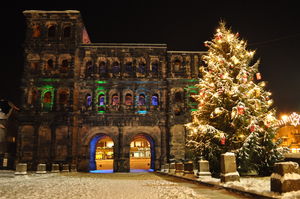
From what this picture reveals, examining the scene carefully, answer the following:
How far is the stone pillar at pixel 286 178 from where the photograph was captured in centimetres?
683

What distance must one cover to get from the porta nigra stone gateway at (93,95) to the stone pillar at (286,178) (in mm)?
20580

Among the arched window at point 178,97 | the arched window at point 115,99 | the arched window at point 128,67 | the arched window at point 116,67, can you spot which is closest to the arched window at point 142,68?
the arched window at point 128,67

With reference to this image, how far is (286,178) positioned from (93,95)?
78.1ft

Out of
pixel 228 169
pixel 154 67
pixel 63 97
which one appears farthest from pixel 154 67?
pixel 228 169

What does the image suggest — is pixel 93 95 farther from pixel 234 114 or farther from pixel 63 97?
Result: pixel 234 114

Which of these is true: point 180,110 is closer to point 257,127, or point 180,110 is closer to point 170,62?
point 170,62

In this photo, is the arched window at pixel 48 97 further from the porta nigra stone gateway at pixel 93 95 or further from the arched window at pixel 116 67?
the arched window at pixel 116 67

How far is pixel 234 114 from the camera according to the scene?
1313 centimetres

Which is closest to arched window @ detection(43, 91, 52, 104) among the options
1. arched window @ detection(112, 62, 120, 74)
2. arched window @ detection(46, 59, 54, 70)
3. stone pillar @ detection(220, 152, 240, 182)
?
arched window @ detection(46, 59, 54, 70)

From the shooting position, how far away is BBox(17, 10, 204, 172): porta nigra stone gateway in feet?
88.9

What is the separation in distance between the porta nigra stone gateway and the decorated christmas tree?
13200mm

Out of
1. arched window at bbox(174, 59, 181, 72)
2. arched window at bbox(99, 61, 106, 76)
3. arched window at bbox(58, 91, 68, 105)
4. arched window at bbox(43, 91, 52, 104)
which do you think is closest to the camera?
arched window at bbox(43, 91, 52, 104)

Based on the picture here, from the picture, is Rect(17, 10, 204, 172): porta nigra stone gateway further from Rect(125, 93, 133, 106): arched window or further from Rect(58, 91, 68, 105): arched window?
Rect(125, 93, 133, 106): arched window

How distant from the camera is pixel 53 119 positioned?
27.3m
